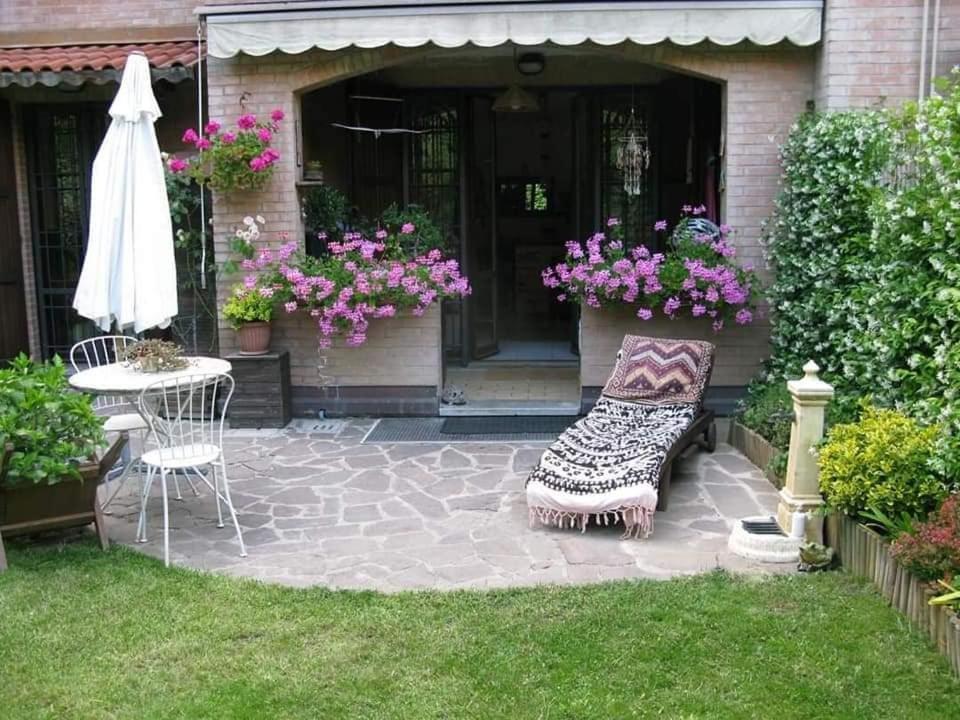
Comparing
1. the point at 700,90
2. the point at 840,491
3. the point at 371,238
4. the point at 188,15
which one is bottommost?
the point at 840,491

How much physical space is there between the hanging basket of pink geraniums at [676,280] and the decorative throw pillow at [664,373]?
0.81m

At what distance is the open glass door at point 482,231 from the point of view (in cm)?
1091

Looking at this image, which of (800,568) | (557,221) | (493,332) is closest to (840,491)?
(800,568)

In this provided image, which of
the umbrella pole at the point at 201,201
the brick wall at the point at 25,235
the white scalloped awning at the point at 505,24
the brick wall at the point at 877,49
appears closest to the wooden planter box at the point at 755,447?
the brick wall at the point at 877,49

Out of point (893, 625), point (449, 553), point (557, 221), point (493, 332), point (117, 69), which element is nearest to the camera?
point (893, 625)

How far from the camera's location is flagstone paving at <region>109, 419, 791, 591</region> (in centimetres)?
522

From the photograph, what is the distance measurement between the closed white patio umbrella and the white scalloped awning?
1.85m

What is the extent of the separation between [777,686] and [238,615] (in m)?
2.54

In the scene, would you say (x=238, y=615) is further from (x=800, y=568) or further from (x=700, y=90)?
(x=700, y=90)

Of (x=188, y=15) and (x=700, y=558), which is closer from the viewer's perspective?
(x=700, y=558)

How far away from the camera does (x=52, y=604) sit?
15.5ft

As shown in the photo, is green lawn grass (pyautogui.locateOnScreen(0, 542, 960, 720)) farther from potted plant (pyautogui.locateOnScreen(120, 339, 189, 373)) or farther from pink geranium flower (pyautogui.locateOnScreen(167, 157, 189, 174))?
pink geranium flower (pyautogui.locateOnScreen(167, 157, 189, 174))

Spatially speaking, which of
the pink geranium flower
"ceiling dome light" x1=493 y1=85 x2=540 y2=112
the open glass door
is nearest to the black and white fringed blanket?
the pink geranium flower

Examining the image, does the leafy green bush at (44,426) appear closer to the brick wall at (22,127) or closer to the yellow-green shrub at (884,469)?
the yellow-green shrub at (884,469)
